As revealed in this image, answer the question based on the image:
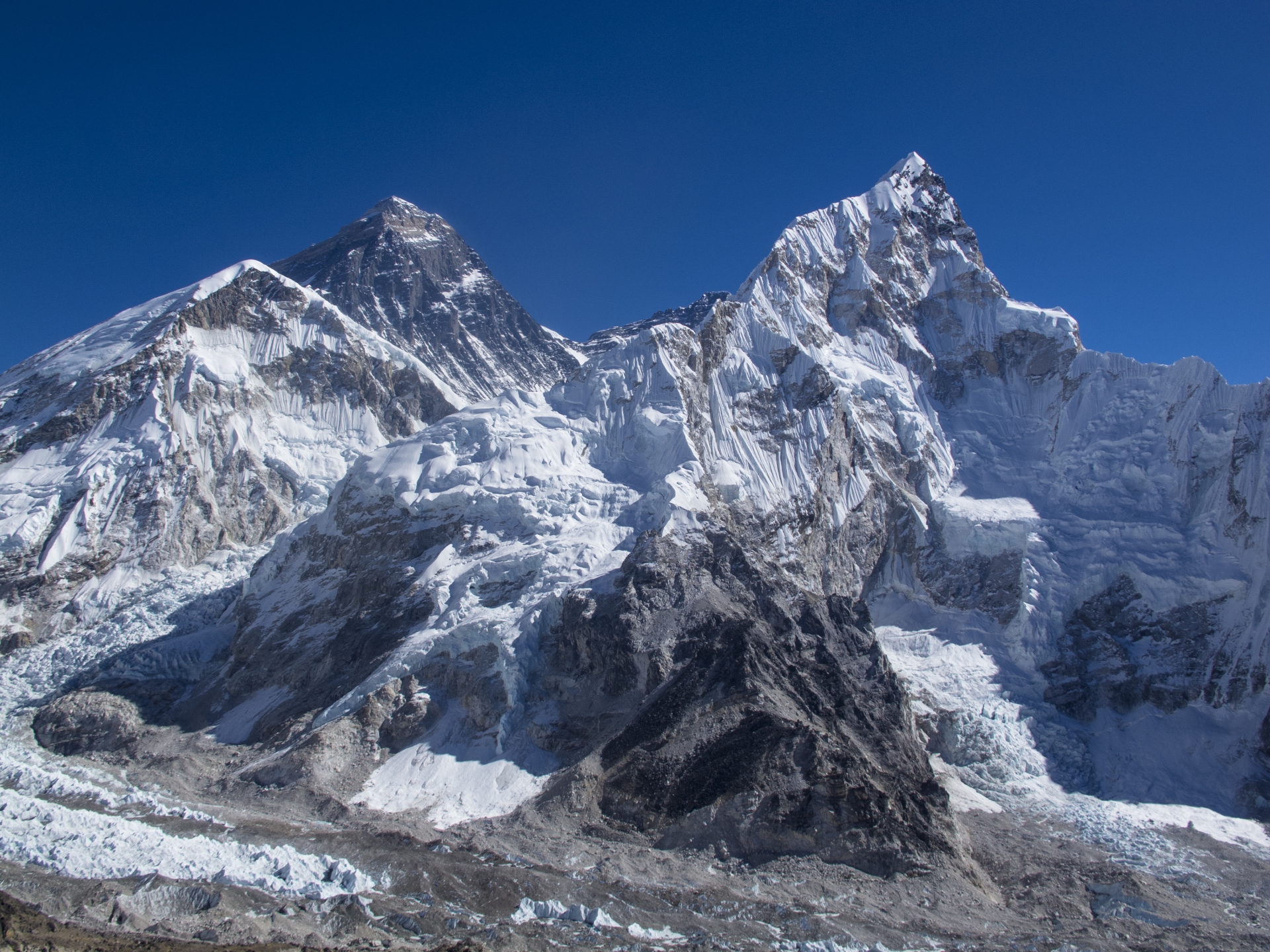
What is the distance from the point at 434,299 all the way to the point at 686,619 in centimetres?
10640

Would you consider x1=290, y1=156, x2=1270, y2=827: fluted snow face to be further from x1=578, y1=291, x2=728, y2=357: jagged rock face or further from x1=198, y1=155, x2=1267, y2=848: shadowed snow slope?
x1=578, y1=291, x2=728, y2=357: jagged rock face

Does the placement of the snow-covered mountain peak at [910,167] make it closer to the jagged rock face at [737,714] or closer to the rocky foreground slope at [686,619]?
the rocky foreground slope at [686,619]

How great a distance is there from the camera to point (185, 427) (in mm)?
86625

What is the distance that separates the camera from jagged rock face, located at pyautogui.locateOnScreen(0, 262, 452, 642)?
7644 centimetres

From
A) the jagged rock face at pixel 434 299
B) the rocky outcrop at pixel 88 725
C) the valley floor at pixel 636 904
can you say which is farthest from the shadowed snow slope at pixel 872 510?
the jagged rock face at pixel 434 299

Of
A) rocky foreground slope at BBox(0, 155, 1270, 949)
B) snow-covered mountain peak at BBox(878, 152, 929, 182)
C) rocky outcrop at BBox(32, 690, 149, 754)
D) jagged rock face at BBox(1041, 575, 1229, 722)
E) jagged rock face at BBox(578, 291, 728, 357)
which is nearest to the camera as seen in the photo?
rocky foreground slope at BBox(0, 155, 1270, 949)

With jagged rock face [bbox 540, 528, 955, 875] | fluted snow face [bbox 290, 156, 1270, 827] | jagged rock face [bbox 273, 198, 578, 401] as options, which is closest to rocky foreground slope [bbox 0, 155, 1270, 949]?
jagged rock face [bbox 540, 528, 955, 875]

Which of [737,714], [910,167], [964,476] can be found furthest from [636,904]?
[910,167]

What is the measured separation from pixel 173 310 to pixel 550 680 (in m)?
70.5

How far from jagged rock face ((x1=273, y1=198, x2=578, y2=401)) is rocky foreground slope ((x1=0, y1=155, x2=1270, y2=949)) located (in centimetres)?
2748

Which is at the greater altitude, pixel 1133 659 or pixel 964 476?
pixel 964 476

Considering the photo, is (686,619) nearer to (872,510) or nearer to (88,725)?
(872,510)

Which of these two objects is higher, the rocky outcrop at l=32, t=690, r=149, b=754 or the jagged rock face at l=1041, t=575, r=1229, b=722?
the jagged rock face at l=1041, t=575, r=1229, b=722

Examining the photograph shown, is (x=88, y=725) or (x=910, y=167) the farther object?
(x=910, y=167)
